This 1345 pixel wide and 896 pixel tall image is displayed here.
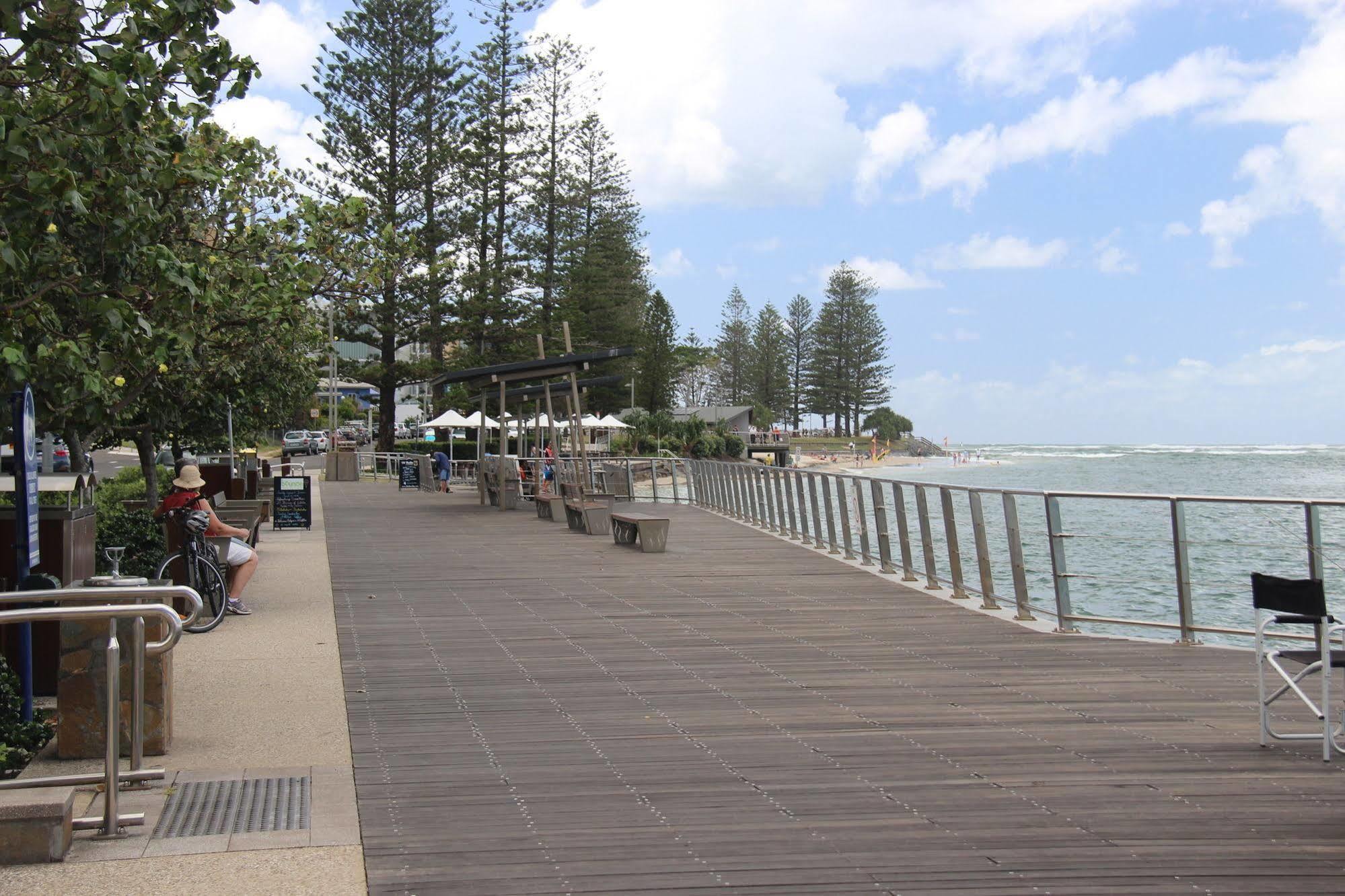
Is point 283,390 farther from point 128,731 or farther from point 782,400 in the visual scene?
point 782,400

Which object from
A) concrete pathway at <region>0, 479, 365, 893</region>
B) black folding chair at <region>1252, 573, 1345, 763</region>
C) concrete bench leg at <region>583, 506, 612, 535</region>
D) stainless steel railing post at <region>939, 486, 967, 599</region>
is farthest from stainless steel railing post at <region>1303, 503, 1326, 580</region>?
concrete bench leg at <region>583, 506, 612, 535</region>

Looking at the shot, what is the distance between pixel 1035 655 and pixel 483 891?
5.13m

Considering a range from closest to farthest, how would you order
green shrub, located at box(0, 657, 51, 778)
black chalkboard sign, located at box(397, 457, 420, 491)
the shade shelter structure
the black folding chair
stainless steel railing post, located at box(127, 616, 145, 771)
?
stainless steel railing post, located at box(127, 616, 145, 771) < green shrub, located at box(0, 657, 51, 778) < the black folding chair < the shade shelter structure < black chalkboard sign, located at box(397, 457, 420, 491)

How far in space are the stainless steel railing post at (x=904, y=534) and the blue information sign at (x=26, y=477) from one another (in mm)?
8196

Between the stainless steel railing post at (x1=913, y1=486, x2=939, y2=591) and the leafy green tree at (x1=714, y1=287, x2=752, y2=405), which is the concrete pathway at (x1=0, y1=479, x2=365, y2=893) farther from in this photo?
the leafy green tree at (x1=714, y1=287, x2=752, y2=405)

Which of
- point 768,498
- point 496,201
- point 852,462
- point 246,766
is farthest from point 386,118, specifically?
point 852,462

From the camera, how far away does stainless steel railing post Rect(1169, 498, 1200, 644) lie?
8.78 metres

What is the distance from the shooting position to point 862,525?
1406 cm

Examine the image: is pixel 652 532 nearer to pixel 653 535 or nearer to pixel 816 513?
pixel 653 535

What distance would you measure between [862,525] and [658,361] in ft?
226

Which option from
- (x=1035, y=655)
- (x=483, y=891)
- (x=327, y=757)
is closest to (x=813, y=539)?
(x=1035, y=655)

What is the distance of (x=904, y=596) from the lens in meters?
11.2

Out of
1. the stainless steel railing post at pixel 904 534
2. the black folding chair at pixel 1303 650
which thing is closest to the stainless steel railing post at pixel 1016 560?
the stainless steel railing post at pixel 904 534

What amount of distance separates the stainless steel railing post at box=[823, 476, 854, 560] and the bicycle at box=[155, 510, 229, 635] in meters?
7.21
